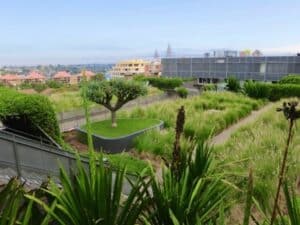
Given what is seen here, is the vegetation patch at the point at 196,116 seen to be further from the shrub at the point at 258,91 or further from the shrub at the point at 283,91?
the shrub at the point at 283,91

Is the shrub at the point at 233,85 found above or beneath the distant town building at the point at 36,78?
above

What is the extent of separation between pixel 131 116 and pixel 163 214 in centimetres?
1050

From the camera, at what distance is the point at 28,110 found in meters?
8.10

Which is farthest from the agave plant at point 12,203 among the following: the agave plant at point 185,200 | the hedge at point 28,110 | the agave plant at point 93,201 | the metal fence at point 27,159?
the hedge at point 28,110

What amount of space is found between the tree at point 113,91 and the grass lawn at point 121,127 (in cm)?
35

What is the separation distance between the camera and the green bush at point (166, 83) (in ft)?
83.6

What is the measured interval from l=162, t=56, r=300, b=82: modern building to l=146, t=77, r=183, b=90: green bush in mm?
14814

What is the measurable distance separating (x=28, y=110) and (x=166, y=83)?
18.6 metres

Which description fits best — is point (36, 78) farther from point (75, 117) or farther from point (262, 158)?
point (262, 158)

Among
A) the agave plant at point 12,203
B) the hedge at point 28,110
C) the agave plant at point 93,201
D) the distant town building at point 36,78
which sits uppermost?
the agave plant at point 12,203

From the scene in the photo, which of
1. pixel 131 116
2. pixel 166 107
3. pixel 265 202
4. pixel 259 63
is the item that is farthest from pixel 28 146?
pixel 259 63

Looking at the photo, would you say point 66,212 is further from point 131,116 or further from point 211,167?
point 131,116

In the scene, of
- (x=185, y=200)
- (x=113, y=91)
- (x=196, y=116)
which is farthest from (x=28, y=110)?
(x=185, y=200)

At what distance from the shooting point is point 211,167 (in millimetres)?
3234
